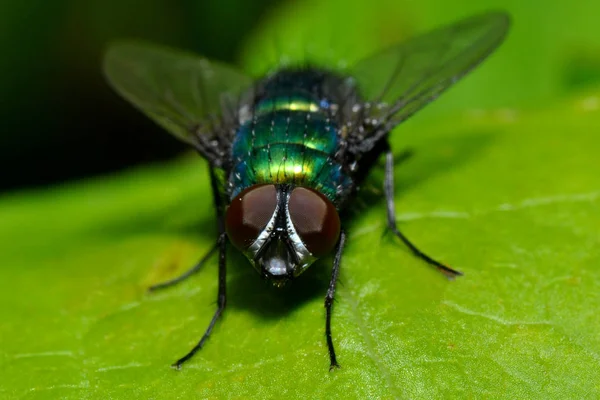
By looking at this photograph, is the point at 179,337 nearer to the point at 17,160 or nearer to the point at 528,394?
the point at 528,394

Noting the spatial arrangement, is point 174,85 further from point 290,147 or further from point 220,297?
point 220,297

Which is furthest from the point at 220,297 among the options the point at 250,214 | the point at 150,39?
the point at 150,39

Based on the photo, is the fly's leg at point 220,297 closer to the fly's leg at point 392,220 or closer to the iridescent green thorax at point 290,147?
the iridescent green thorax at point 290,147

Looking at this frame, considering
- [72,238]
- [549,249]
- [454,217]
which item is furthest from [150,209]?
[549,249]

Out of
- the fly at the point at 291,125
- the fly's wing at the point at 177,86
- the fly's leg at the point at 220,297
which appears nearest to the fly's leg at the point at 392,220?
the fly at the point at 291,125

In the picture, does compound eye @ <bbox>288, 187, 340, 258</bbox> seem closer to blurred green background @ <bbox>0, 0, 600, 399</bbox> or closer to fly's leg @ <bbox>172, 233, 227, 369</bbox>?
blurred green background @ <bbox>0, 0, 600, 399</bbox>

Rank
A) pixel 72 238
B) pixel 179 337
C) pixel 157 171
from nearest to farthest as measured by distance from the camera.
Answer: pixel 179 337 → pixel 72 238 → pixel 157 171

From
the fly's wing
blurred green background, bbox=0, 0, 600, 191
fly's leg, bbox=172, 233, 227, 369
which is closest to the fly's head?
fly's leg, bbox=172, 233, 227, 369
